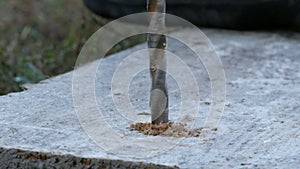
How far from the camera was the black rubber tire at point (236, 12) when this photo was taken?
2.63 metres

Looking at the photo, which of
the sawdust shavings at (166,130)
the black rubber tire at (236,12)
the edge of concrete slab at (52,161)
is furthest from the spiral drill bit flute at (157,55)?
the black rubber tire at (236,12)

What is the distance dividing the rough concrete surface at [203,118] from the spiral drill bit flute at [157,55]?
0.28ft

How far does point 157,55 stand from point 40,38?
88.9 inches

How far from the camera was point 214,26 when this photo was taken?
9.27 ft

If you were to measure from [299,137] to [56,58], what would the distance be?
1.62 meters

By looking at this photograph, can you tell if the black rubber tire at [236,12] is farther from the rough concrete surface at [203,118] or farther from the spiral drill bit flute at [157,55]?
the spiral drill bit flute at [157,55]

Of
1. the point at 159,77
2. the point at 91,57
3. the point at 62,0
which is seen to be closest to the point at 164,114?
the point at 159,77

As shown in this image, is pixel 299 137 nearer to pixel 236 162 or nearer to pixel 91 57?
pixel 236 162

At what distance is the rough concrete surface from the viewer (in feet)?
4.23

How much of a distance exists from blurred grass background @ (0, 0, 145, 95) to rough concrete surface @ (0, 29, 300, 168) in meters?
0.34

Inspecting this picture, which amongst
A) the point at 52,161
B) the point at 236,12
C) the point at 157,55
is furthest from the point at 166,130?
the point at 236,12

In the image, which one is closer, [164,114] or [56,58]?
[164,114]

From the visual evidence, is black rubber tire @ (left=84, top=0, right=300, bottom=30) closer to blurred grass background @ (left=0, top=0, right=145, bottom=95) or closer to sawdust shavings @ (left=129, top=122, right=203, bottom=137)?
blurred grass background @ (left=0, top=0, right=145, bottom=95)

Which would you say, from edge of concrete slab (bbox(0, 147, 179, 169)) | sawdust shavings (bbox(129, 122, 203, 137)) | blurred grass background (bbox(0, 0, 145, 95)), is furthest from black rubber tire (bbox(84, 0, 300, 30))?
edge of concrete slab (bbox(0, 147, 179, 169))
